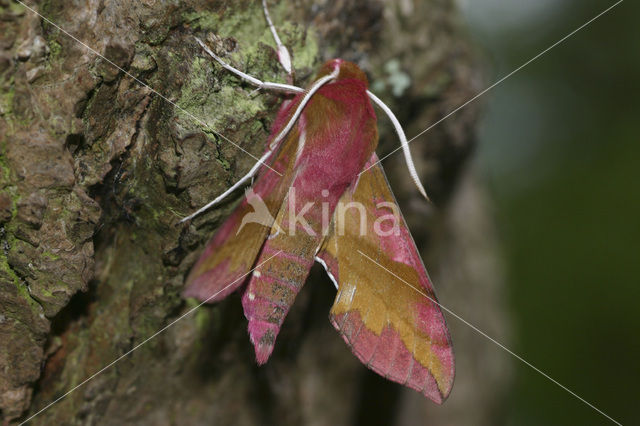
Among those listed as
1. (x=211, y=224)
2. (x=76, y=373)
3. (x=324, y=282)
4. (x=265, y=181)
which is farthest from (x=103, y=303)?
(x=324, y=282)

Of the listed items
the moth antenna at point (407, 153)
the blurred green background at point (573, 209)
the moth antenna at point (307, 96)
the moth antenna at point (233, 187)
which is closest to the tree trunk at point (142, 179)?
the moth antenna at point (233, 187)

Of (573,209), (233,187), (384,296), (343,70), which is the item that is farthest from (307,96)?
→ (573,209)

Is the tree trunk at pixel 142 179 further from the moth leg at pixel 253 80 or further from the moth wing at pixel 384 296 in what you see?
the moth wing at pixel 384 296

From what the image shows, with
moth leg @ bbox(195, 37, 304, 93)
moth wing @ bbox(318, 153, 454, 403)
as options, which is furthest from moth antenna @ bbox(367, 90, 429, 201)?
moth leg @ bbox(195, 37, 304, 93)

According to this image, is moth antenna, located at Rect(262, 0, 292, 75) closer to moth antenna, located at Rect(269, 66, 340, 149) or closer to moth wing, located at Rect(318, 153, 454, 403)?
moth antenna, located at Rect(269, 66, 340, 149)

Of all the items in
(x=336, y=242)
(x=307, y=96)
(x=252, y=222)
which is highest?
(x=307, y=96)

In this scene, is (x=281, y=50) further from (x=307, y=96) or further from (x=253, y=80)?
(x=307, y=96)
